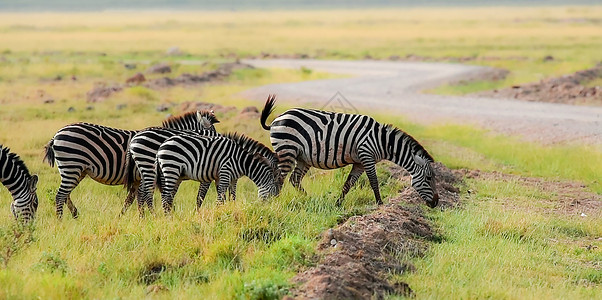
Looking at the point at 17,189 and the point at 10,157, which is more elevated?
the point at 10,157

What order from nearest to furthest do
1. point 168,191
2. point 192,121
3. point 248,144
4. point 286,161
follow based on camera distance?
point 168,191 → point 248,144 → point 286,161 → point 192,121

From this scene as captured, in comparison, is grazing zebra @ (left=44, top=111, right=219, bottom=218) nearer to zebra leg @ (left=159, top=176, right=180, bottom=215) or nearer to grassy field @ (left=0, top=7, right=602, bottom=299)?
grassy field @ (left=0, top=7, right=602, bottom=299)

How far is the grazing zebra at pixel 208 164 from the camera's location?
1087 centimetres

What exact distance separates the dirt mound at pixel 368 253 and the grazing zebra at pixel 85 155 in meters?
3.53

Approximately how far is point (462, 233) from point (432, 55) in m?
43.8

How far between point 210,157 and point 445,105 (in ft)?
49.1

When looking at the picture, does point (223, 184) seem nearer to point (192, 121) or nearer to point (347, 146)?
point (347, 146)

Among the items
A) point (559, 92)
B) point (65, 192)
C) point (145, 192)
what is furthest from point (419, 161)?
point (559, 92)

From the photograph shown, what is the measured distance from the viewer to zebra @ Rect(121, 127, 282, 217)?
11188 mm

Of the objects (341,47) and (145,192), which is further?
(341,47)

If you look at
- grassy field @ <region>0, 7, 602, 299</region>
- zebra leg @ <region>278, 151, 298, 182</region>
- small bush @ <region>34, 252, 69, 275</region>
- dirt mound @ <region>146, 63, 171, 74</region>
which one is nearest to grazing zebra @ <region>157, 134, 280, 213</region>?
grassy field @ <region>0, 7, 602, 299</region>

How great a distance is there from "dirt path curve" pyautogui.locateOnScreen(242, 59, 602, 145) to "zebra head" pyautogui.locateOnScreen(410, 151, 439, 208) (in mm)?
6743

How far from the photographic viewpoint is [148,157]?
1122cm

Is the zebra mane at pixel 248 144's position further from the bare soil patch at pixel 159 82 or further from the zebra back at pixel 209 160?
the bare soil patch at pixel 159 82
